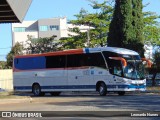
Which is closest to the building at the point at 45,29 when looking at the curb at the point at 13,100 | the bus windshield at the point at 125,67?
the bus windshield at the point at 125,67

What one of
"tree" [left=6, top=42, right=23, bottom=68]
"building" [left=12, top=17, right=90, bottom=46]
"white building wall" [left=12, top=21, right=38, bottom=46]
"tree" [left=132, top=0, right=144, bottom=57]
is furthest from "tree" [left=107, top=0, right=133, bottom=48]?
"white building wall" [left=12, top=21, right=38, bottom=46]

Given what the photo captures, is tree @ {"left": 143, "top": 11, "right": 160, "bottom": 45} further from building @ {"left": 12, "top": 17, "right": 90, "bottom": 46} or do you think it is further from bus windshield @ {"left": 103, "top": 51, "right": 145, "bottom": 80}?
building @ {"left": 12, "top": 17, "right": 90, "bottom": 46}

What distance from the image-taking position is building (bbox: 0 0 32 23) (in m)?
15.4

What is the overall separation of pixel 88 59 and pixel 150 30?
28894 millimetres

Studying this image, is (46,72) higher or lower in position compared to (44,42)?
lower

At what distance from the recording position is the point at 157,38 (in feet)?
189

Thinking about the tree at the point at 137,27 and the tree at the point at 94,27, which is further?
the tree at the point at 94,27

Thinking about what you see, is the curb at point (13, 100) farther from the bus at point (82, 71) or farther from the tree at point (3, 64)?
the tree at point (3, 64)

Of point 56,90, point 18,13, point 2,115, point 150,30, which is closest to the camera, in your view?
point 2,115

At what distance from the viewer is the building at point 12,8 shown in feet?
50.5

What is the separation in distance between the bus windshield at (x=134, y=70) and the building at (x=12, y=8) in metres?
10.1

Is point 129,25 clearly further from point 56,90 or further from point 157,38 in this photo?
point 157,38

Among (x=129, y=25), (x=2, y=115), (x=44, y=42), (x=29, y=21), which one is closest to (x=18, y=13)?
(x=2, y=115)

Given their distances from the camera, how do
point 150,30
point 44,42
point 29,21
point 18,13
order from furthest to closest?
point 29,21, point 44,42, point 150,30, point 18,13
